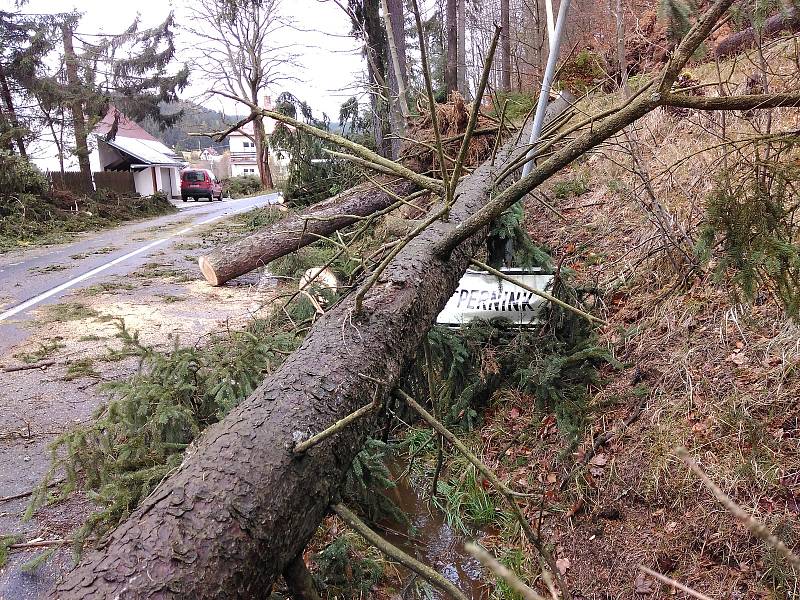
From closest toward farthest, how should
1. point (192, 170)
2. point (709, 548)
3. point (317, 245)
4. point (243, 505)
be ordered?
point (243, 505)
point (709, 548)
point (317, 245)
point (192, 170)

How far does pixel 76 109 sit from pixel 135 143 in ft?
51.2

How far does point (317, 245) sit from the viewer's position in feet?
29.0

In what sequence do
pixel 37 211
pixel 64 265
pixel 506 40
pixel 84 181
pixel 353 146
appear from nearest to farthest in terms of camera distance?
pixel 353 146
pixel 64 265
pixel 506 40
pixel 37 211
pixel 84 181

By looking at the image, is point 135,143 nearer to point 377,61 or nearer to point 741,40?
point 377,61

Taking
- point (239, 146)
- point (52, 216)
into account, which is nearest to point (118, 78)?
point (52, 216)

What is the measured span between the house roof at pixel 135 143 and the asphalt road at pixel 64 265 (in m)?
16.0

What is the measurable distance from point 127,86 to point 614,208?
2554cm

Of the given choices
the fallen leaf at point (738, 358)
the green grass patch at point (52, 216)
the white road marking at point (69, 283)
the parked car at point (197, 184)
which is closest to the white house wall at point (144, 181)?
the parked car at point (197, 184)

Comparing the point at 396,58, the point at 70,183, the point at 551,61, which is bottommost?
the point at 551,61

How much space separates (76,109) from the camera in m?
19.0

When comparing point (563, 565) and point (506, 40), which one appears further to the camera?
point (506, 40)

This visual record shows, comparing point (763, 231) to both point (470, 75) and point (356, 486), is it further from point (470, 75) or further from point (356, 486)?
point (470, 75)

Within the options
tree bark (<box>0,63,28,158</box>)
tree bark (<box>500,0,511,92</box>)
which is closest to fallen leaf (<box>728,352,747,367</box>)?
tree bark (<box>500,0,511,92</box>)

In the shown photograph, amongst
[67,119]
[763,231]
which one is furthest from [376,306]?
[67,119]
